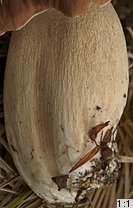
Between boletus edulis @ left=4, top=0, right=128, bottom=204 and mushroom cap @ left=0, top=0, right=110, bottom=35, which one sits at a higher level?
mushroom cap @ left=0, top=0, right=110, bottom=35

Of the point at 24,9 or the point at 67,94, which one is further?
the point at 67,94

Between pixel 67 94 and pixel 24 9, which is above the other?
pixel 24 9

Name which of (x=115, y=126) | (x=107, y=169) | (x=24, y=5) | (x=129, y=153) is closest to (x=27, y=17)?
(x=24, y=5)

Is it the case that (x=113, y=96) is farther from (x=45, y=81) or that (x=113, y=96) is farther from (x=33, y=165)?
(x=33, y=165)

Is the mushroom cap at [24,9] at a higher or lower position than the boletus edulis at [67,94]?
higher

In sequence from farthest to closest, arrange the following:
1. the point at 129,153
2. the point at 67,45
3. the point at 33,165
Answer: the point at 129,153 < the point at 33,165 < the point at 67,45

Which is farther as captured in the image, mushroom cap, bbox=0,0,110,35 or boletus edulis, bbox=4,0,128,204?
A: boletus edulis, bbox=4,0,128,204

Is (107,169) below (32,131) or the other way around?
below

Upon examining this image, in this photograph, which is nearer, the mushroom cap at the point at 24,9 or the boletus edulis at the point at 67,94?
the mushroom cap at the point at 24,9
